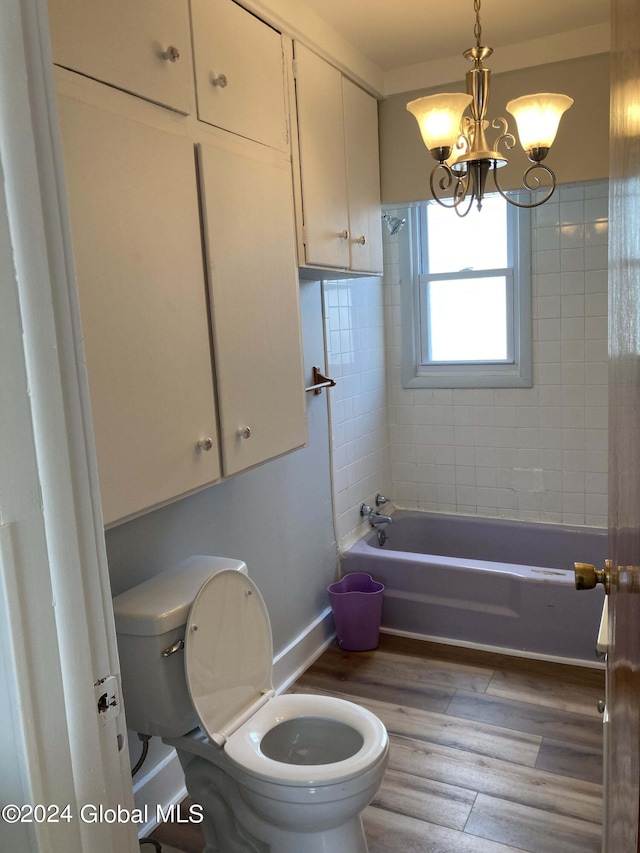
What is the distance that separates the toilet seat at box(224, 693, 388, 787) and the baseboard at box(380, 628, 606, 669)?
1.30m

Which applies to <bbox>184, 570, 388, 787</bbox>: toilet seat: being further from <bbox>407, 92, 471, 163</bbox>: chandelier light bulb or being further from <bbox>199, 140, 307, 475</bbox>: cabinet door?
<bbox>407, 92, 471, 163</bbox>: chandelier light bulb

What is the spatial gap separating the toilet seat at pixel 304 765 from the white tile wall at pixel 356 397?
138 cm

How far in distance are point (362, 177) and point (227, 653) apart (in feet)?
6.54

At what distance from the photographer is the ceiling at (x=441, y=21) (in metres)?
2.44

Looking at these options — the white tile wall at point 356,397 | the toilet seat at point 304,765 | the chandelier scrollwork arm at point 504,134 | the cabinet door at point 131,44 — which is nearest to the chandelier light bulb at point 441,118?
the chandelier scrollwork arm at point 504,134

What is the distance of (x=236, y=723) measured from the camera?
1869mm

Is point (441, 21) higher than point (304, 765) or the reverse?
higher

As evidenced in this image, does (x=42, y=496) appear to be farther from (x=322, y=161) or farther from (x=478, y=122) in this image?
(x=322, y=161)

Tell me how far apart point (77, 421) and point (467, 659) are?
2.55 m

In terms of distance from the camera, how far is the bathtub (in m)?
2.91

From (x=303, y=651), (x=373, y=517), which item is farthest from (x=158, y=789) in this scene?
(x=373, y=517)

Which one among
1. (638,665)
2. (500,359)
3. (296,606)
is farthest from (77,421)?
(500,359)

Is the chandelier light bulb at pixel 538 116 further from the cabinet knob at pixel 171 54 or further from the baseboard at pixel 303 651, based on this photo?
the baseboard at pixel 303 651

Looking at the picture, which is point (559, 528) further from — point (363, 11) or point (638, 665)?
point (638, 665)
